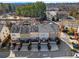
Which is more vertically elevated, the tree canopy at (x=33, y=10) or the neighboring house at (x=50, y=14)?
the tree canopy at (x=33, y=10)

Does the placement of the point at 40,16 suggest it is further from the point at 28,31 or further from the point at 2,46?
the point at 2,46

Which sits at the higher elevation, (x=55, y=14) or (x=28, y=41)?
(x=55, y=14)

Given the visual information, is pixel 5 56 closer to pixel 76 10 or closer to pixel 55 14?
pixel 55 14

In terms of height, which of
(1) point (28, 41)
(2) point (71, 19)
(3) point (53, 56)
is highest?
(2) point (71, 19)

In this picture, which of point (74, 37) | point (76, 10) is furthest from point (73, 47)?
point (76, 10)

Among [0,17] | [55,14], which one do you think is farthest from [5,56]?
[55,14]

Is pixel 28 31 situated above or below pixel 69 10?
below

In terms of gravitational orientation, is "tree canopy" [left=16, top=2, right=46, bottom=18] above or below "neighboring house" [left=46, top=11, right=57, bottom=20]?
above

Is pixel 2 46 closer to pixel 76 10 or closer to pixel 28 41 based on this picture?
pixel 28 41
